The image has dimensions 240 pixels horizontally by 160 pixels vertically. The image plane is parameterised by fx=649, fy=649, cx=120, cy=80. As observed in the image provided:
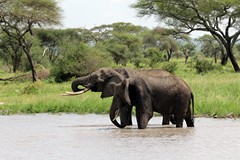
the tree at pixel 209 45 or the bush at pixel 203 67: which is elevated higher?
the bush at pixel 203 67

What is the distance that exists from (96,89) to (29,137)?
2.44 metres

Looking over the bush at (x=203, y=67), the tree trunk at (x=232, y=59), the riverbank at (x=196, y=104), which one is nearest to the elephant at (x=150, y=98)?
the riverbank at (x=196, y=104)

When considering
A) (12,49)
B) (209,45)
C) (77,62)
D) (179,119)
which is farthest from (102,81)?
(209,45)

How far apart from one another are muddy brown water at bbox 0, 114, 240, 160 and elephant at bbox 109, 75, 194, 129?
0.27m

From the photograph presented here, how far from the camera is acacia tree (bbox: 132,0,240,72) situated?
36.2 metres

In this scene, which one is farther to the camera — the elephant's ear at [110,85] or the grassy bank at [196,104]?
the grassy bank at [196,104]

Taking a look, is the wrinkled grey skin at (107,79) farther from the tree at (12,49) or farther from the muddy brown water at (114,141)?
the tree at (12,49)

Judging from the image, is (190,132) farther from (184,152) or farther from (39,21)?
(39,21)

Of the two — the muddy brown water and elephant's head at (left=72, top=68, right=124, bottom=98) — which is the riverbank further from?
elephant's head at (left=72, top=68, right=124, bottom=98)

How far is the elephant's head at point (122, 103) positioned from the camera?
1193 cm

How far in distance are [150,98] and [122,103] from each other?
0.54 metres

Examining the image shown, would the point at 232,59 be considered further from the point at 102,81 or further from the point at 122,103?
the point at 122,103

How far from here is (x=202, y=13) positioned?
1479 inches

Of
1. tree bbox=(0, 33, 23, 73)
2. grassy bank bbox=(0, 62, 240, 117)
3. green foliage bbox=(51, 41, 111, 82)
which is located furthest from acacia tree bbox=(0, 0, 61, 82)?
tree bbox=(0, 33, 23, 73)
